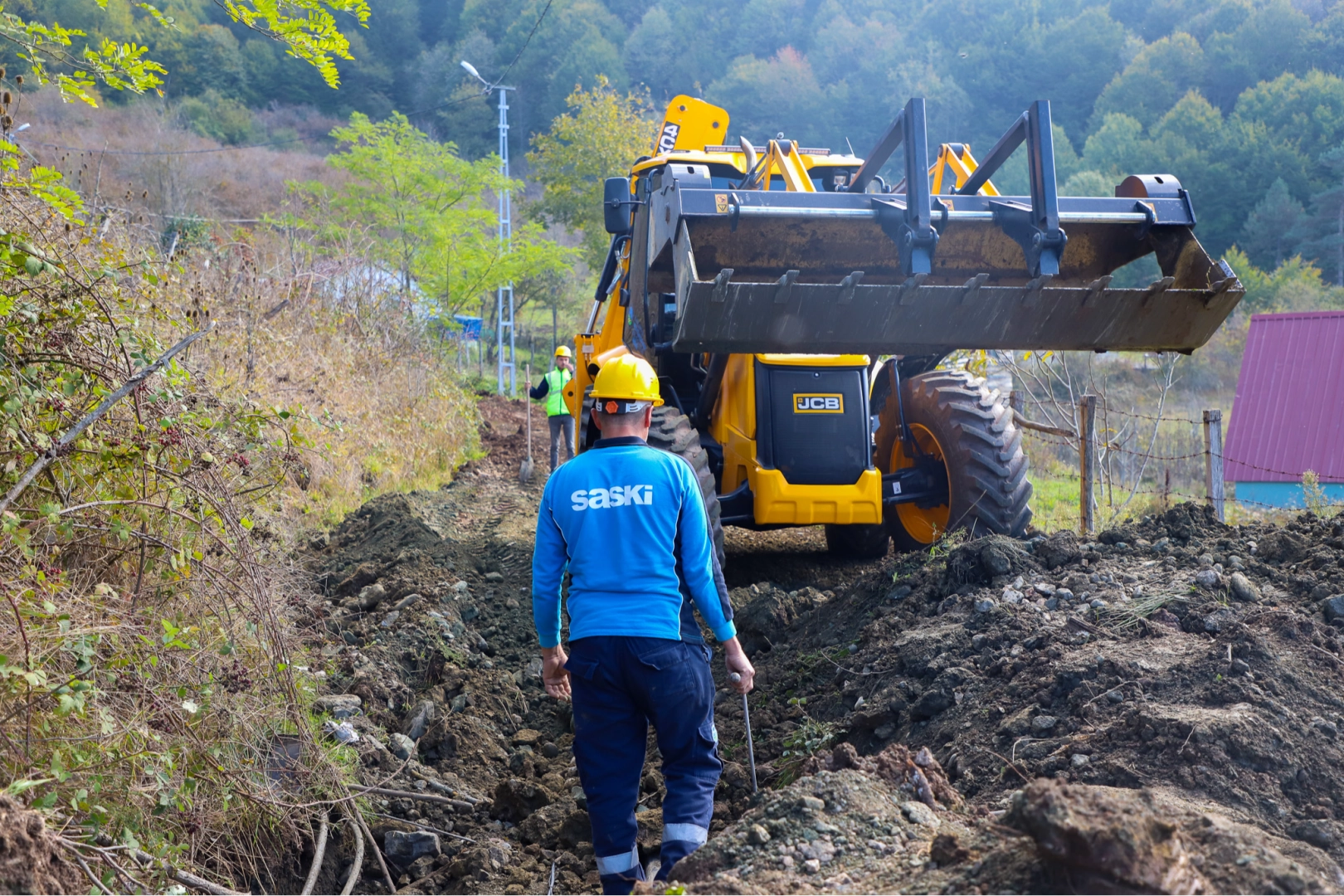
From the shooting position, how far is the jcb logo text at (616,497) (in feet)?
12.0

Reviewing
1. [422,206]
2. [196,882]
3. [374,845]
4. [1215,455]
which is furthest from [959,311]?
[422,206]

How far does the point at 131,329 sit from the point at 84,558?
98 cm

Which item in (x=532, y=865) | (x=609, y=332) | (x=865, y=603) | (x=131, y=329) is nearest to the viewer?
(x=532, y=865)

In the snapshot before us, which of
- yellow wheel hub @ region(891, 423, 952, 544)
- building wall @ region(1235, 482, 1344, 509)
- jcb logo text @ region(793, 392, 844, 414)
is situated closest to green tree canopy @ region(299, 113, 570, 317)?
yellow wheel hub @ region(891, 423, 952, 544)

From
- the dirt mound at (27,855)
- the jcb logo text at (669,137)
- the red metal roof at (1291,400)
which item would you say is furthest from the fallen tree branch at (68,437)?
the red metal roof at (1291,400)

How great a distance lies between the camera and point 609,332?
8.30 meters

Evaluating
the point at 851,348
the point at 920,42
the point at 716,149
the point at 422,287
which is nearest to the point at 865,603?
the point at 851,348

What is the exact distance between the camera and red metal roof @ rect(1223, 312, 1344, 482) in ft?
67.8

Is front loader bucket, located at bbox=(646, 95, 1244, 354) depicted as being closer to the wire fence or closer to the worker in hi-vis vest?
the wire fence

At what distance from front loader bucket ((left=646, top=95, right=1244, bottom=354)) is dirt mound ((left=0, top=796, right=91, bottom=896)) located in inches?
128

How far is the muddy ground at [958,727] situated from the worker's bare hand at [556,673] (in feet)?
2.61

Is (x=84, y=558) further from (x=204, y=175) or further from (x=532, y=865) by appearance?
(x=204, y=175)

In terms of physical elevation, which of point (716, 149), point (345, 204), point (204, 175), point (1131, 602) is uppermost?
point (204, 175)

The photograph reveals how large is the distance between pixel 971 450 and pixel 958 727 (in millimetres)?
3085
